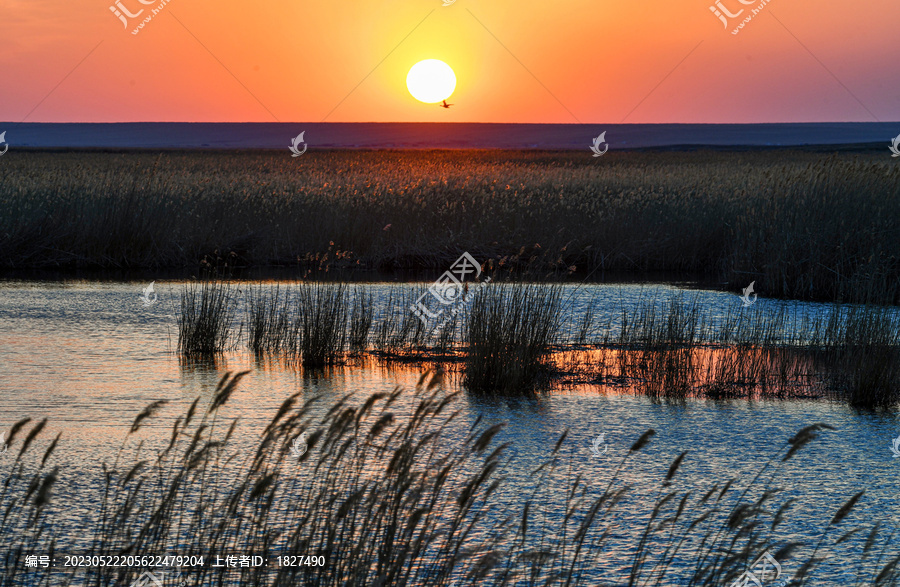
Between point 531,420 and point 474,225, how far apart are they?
36.2ft

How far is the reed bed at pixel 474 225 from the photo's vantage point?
1356cm

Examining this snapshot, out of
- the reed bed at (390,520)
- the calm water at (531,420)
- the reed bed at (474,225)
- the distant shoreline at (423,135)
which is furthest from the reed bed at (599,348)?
the distant shoreline at (423,135)

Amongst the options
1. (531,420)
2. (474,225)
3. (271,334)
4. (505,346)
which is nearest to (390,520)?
(531,420)

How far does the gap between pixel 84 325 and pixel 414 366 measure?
3.89 meters

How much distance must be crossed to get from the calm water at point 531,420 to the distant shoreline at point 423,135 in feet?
406

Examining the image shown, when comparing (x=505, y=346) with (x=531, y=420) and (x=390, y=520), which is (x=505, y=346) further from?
(x=390, y=520)

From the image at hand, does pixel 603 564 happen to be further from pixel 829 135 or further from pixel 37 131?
pixel 37 131

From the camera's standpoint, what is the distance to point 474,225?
17.4m

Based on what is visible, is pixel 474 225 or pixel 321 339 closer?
pixel 321 339

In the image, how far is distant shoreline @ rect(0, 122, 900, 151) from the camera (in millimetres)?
137875

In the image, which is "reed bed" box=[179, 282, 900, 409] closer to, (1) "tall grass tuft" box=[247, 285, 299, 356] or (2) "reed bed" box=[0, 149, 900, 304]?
(1) "tall grass tuft" box=[247, 285, 299, 356]

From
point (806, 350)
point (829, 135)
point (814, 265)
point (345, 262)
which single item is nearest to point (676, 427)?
point (806, 350)

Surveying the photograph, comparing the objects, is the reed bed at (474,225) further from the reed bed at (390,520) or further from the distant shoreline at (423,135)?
the distant shoreline at (423,135)

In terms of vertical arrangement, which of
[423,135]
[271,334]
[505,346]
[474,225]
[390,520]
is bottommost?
[390,520]
